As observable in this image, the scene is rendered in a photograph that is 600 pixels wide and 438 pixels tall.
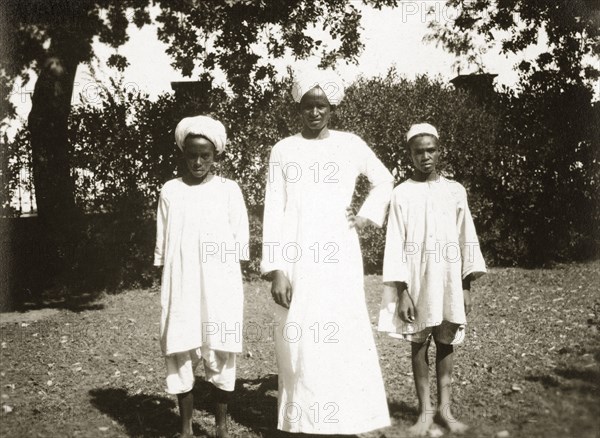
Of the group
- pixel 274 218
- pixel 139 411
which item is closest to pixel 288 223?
pixel 274 218

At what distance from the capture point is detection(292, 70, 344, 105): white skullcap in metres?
4.05

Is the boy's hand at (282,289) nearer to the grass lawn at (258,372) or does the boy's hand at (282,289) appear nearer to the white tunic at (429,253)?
the white tunic at (429,253)

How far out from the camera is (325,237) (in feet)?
13.1

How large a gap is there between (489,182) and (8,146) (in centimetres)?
838

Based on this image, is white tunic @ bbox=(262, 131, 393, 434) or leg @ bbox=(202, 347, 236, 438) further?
leg @ bbox=(202, 347, 236, 438)

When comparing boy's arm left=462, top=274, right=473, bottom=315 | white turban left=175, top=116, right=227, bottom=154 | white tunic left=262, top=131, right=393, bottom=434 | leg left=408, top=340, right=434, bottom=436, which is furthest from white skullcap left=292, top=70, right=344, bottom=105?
leg left=408, top=340, right=434, bottom=436

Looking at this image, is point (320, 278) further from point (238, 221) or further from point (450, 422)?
point (450, 422)

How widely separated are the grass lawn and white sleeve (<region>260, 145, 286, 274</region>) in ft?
4.39

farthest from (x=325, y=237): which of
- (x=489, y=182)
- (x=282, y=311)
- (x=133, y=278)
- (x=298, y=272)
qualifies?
(x=489, y=182)

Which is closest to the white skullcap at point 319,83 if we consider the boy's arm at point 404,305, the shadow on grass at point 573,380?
the boy's arm at point 404,305

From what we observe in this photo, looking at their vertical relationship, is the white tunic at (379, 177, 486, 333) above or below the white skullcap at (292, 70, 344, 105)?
below

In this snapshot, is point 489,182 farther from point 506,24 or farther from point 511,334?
point 511,334

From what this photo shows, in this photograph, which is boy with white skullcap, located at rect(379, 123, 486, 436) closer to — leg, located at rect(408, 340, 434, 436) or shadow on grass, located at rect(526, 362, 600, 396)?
leg, located at rect(408, 340, 434, 436)

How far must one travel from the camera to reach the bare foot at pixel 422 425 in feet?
13.5
